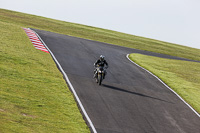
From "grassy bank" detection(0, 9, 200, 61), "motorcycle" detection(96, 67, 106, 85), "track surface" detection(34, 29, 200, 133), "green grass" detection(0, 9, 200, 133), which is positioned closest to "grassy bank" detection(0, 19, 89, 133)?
"green grass" detection(0, 9, 200, 133)

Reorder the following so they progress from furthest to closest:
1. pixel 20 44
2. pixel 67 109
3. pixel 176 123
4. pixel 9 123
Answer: pixel 20 44, pixel 176 123, pixel 67 109, pixel 9 123

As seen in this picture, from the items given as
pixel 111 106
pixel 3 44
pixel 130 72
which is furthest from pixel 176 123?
pixel 3 44

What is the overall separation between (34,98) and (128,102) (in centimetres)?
574

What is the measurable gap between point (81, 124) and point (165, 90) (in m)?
12.2

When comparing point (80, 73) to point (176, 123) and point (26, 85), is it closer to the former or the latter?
point (26, 85)

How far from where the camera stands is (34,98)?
621 inches

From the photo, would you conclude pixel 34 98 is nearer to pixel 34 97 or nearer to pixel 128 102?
pixel 34 97

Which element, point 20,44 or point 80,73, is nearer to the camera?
point 80,73

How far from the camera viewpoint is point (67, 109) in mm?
15492

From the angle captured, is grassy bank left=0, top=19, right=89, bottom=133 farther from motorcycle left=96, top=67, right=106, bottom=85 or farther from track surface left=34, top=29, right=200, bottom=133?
motorcycle left=96, top=67, right=106, bottom=85

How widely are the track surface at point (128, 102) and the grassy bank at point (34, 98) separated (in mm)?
1017

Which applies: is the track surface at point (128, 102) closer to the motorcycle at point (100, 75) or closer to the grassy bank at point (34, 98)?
the motorcycle at point (100, 75)

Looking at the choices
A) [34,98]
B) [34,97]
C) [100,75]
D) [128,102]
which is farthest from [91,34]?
[34,98]

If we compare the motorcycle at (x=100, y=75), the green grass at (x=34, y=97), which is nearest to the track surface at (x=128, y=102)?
the motorcycle at (x=100, y=75)
